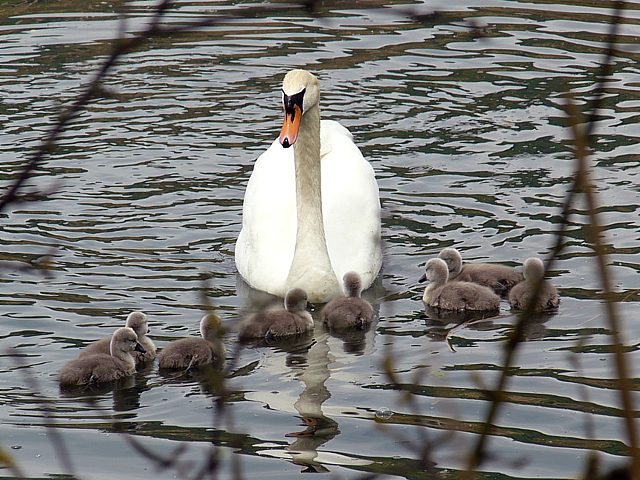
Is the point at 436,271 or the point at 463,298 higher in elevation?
the point at 436,271

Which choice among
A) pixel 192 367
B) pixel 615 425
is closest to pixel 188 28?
pixel 615 425

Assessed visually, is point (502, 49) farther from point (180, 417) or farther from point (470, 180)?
point (180, 417)

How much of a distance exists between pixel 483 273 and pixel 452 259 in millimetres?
229

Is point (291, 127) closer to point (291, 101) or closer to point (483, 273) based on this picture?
point (291, 101)

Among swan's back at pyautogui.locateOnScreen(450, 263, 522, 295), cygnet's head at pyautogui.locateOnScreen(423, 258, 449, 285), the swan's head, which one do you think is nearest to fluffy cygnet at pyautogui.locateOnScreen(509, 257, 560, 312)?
swan's back at pyautogui.locateOnScreen(450, 263, 522, 295)

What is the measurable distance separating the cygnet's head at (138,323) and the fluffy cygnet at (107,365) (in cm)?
20

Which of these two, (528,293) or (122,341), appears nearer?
(122,341)

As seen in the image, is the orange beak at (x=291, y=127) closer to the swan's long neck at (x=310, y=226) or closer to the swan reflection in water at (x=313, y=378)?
the swan's long neck at (x=310, y=226)

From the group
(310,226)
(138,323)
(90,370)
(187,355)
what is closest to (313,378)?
(187,355)

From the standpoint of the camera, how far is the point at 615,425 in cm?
572

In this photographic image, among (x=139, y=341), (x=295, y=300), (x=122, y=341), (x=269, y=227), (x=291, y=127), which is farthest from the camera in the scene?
(x=269, y=227)

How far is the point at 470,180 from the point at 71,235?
10.5ft

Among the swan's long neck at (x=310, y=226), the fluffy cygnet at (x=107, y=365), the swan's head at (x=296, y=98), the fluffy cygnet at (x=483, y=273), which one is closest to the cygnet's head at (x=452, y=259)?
the fluffy cygnet at (x=483, y=273)

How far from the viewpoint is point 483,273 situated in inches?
312
